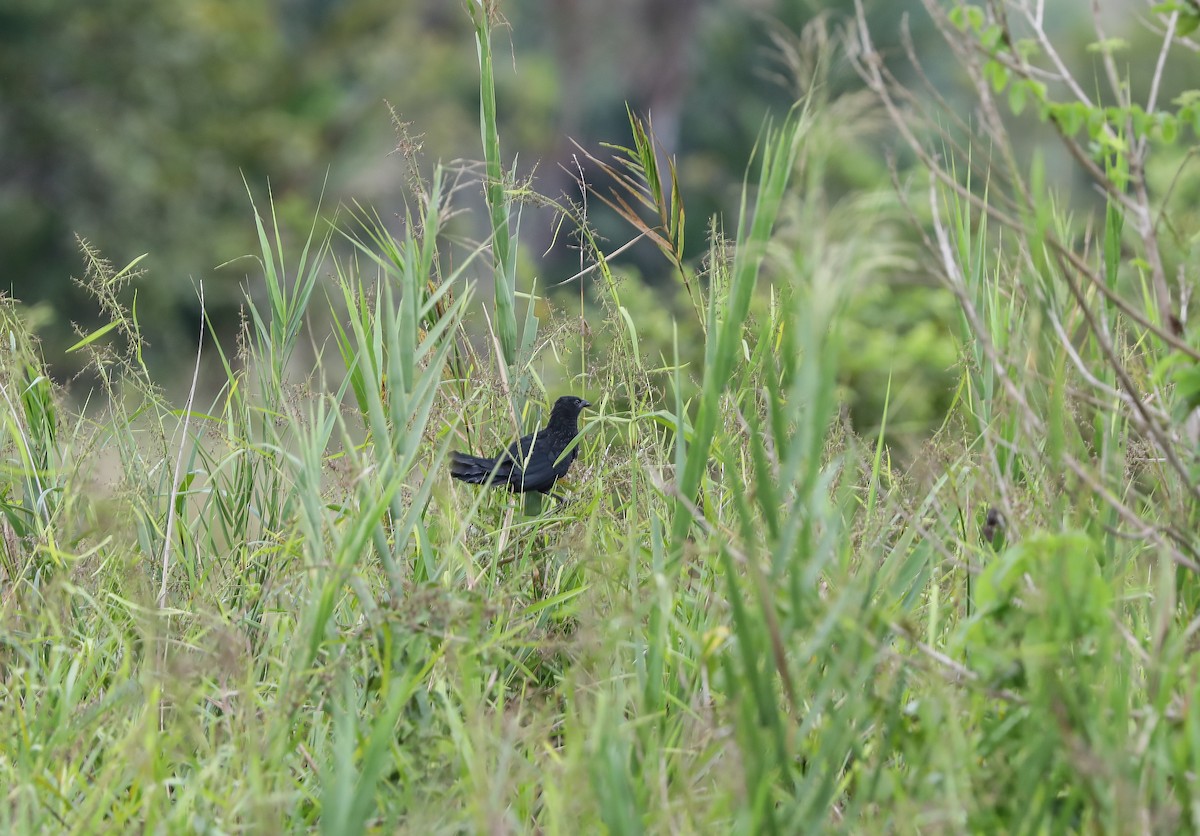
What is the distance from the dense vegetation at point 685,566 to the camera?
5.82ft

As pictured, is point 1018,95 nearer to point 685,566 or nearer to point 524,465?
point 685,566

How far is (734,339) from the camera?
2.10m

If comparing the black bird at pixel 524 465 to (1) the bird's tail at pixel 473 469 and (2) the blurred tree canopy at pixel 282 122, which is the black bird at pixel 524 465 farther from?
(2) the blurred tree canopy at pixel 282 122

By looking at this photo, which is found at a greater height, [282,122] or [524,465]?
[524,465]

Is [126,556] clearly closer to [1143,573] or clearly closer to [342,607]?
[342,607]

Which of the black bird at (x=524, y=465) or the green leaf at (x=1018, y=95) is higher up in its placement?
the green leaf at (x=1018, y=95)

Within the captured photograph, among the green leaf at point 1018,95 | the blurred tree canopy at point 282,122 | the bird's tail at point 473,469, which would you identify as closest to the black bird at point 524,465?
the bird's tail at point 473,469

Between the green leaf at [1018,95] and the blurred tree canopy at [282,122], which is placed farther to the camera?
the blurred tree canopy at [282,122]

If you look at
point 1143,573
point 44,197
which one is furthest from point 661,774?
point 44,197

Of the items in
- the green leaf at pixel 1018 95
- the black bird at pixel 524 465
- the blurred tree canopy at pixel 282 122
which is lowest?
the blurred tree canopy at pixel 282 122

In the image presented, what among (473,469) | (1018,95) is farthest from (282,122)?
(1018,95)

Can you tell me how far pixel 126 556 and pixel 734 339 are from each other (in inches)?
60.9

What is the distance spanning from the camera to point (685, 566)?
2.47 m

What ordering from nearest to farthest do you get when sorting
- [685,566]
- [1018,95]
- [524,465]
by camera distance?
[1018,95] < [685,566] < [524,465]
